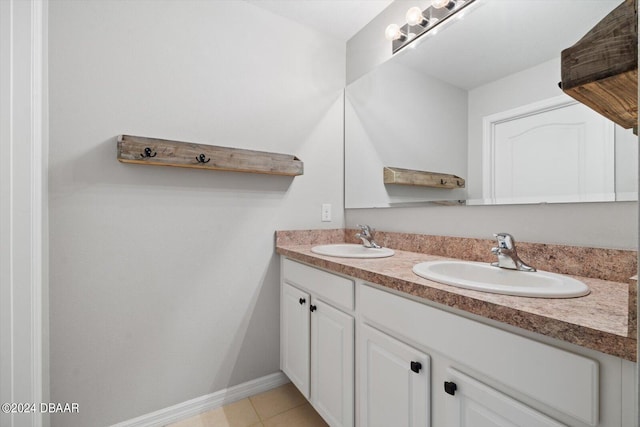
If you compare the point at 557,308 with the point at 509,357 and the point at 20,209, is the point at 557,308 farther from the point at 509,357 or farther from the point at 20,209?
the point at 20,209

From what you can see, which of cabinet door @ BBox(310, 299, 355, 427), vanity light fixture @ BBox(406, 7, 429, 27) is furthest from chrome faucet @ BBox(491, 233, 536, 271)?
vanity light fixture @ BBox(406, 7, 429, 27)

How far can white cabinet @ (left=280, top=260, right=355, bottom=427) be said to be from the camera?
1.18 m

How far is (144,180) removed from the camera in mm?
1440

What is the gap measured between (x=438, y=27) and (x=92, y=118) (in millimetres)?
1792

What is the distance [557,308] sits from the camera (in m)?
0.63

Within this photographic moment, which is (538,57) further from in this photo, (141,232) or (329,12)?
(141,232)

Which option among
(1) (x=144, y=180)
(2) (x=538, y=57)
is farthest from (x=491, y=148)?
(1) (x=144, y=180)

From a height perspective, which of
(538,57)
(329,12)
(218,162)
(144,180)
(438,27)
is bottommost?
(144,180)

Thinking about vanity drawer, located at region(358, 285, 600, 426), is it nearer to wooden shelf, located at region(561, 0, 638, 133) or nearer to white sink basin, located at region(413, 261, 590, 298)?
white sink basin, located at region(413, 261, 590, 298)

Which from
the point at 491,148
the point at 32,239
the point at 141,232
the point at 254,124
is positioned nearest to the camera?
the point at 32,239

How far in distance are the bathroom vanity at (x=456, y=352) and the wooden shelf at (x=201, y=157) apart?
600 mm

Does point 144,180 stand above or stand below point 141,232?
above

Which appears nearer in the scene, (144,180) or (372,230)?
(144,180)

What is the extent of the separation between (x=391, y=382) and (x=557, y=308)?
1.86 feet
